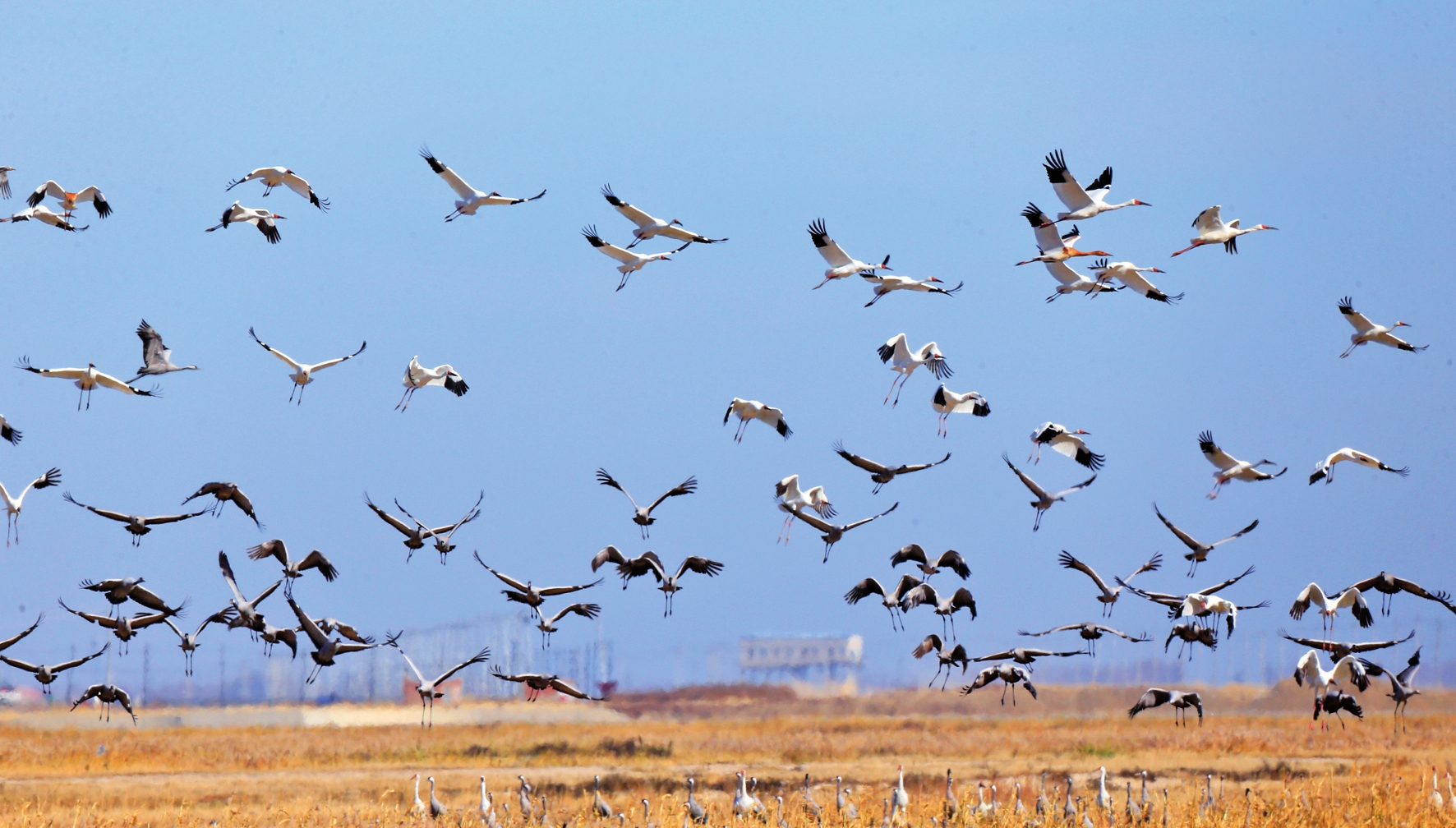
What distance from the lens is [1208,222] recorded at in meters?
25.5

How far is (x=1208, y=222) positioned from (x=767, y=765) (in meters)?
15.2

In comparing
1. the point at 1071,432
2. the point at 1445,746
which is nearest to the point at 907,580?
the point at 1071,432

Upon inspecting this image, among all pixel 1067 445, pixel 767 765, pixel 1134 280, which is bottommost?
pixel 767 765

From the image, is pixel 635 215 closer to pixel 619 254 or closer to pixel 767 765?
pixel 619 254

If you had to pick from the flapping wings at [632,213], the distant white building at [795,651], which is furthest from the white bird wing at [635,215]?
the distant white building at [795,651]

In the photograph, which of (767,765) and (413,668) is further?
(767,765)

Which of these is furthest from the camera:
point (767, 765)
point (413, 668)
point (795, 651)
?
point (795, 651)

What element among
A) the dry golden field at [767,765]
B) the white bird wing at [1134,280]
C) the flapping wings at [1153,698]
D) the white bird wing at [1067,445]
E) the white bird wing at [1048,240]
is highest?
the white bird wing at [1048,240]

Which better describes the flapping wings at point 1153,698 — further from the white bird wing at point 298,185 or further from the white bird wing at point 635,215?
the white bird wing at point 298,185

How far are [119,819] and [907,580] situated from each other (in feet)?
39.4

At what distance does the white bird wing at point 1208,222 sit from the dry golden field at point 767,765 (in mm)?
8720

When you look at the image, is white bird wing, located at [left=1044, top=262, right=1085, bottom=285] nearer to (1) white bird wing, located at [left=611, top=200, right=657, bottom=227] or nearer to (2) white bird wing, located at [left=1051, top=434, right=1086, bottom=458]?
(2) white bird wing, located at [left=1051, top=434, right=1086, bottom=458]

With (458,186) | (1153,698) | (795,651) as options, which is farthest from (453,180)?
(795,651)

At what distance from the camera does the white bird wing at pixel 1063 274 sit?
2550 cm
